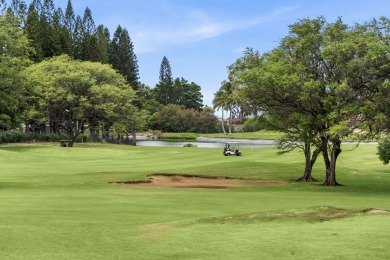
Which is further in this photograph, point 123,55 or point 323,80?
point 123,55

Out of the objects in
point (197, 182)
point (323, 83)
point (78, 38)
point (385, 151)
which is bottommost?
point (197, 182)

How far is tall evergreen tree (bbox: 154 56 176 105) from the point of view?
162 meters

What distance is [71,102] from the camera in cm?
7088

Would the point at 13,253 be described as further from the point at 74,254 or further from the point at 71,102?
the point at 71,102

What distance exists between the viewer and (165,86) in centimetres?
16750

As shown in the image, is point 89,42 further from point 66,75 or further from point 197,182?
point 197,182

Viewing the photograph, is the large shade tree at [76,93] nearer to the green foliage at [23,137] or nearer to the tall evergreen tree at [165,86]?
the green foliage at [23,137]

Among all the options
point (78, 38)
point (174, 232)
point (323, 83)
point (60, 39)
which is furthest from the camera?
point (78, 38)

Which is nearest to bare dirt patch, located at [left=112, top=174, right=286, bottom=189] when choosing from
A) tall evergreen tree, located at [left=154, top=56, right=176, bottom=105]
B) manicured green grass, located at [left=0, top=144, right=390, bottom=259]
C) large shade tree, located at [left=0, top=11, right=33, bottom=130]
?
large shade tree, located at [left=0, top=11, right=33, bottom=130]

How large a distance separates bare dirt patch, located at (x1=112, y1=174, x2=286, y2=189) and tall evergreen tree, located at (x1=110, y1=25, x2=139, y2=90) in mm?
79644

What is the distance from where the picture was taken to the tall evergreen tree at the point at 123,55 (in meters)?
110

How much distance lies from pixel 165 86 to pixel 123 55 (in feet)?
189

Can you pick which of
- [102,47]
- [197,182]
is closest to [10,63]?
[197,182]

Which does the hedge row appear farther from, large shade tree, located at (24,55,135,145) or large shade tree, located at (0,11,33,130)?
large shade tree, located at (0,11,33,130)
